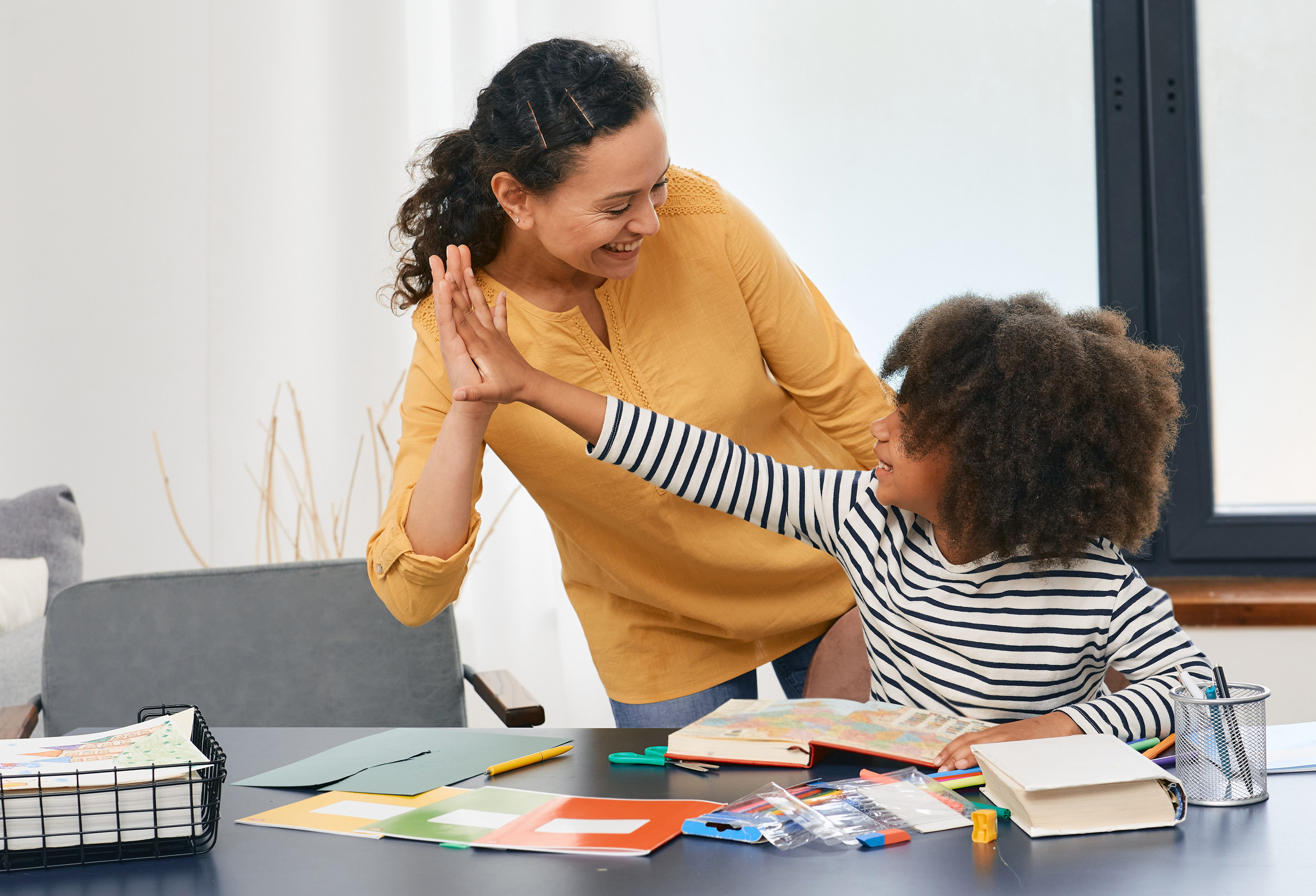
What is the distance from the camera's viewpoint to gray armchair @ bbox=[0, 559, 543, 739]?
1730mm

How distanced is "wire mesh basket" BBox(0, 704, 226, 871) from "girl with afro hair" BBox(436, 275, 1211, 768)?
0.49 m

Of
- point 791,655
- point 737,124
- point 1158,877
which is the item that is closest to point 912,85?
point 737,124

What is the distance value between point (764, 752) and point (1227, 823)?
15.0 inches

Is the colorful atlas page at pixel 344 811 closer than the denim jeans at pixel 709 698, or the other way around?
the colorful atlas page at pixel 344 811

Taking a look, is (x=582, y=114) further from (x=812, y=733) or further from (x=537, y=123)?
(x=812, y=733)

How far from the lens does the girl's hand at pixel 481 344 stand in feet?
4.11

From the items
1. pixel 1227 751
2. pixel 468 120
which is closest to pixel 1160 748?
pixel 1227 751

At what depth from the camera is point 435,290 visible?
1.28 meters

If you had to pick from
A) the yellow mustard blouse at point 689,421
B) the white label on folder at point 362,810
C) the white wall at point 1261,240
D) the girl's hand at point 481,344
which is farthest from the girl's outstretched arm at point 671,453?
the white wall at point 1261,240

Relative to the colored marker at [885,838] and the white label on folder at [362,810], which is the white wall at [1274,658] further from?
the white label on folder at [362,810]

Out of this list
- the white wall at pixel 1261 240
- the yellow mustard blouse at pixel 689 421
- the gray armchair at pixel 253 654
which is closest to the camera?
the yellow mustard blouse at pixel 689 421

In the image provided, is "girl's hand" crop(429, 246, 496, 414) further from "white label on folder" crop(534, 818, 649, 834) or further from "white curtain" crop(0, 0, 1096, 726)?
"white curtain" crop(0, 0, 1096, 726)

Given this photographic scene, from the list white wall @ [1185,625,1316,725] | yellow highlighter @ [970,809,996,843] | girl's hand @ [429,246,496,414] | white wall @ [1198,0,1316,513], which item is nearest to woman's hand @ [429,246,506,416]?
girl's hand @ [429,246,496,414]

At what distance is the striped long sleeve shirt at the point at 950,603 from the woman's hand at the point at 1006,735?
0.05ft
